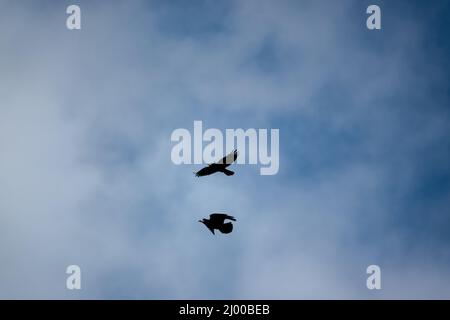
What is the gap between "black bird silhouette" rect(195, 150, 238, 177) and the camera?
23625 mm

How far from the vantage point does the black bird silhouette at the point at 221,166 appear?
77.5 ft

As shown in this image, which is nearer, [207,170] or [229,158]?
[229,158]

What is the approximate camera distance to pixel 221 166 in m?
24.0

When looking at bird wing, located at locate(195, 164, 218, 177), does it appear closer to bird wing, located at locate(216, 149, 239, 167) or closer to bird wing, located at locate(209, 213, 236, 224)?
bird wing, located at locate(216, 149, 239, 167)

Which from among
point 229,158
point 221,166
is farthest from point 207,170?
point 229,158

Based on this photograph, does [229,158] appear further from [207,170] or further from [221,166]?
[207,170]

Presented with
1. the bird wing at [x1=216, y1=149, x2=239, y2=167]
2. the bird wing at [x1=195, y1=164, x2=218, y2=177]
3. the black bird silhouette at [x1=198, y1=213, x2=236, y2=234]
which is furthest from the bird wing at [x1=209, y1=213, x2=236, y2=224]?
the bird wing at [x1=216, y1=149, x2=239, y2=167]

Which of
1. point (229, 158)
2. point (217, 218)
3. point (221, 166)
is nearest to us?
point (229, 158)

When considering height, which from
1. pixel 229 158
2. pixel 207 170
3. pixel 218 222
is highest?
pixel 229 158

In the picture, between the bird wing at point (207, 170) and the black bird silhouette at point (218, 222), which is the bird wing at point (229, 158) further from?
the black bird silhouette at point (218, 222)

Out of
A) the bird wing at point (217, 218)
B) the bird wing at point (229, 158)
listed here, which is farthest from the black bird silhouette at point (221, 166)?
the bird wing at point (217, 218)
